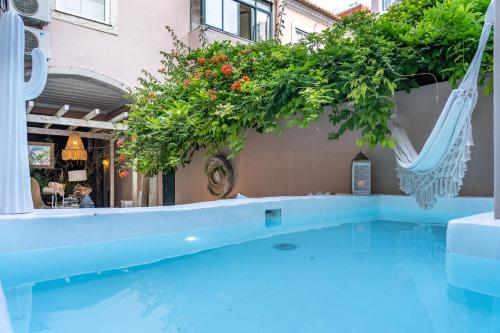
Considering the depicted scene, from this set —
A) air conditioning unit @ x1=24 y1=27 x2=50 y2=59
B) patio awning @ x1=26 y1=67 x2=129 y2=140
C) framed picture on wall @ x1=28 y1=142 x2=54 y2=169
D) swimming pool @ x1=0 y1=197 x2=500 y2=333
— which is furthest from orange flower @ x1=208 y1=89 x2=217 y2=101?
framed picture on wall @ x1=28 y1=142 x2=54 y2=169

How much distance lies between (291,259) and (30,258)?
180 centimetres

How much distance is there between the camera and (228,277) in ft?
7.34

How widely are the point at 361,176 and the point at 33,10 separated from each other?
6053 mm

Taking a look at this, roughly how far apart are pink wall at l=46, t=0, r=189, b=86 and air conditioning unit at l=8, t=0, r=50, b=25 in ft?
1.36

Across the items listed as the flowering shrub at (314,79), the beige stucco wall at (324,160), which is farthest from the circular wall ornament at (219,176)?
the flowering shrub at (314,79)

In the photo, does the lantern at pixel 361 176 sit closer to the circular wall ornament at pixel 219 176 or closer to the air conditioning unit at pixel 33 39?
the circular wall ornament at pixel 219 176

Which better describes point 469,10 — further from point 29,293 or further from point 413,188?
point 29,293

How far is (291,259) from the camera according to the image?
2695 millimetres

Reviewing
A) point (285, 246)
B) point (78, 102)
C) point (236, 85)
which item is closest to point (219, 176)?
point (236, 85)

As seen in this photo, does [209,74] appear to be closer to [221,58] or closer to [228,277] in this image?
[221,58]

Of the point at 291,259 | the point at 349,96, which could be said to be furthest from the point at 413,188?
the point at 291,259

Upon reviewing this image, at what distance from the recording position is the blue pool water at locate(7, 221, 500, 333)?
153cm

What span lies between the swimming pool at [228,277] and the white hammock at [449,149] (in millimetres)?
460

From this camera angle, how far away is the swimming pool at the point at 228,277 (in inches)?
61.9
